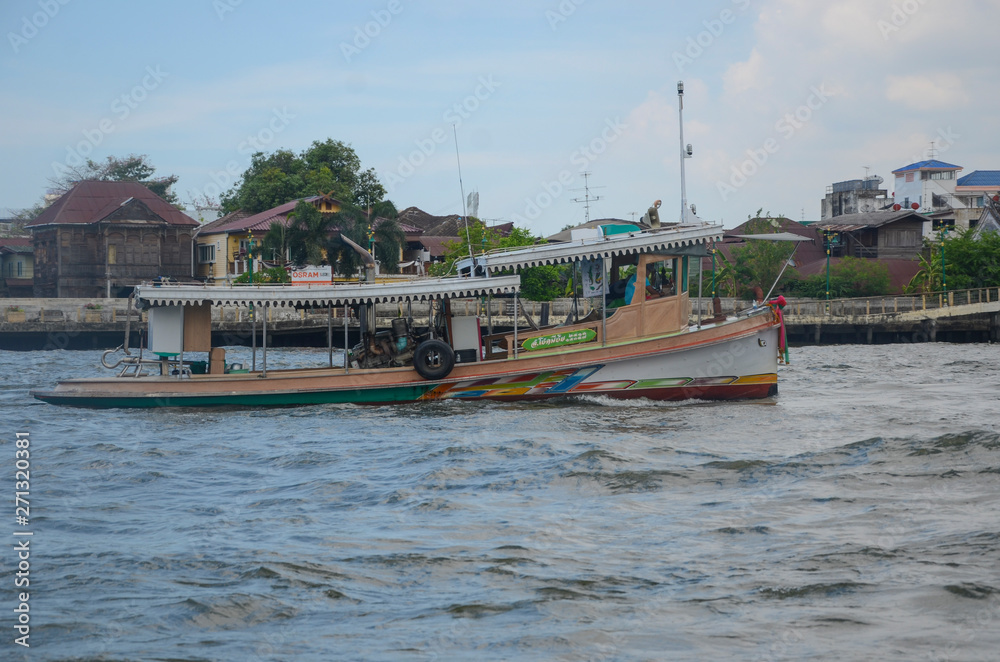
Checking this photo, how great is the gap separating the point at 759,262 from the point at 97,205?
3471 centimetres

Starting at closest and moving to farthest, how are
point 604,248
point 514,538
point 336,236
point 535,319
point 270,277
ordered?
point 514,538
point 604,248
point 535,319
point 270,277
point 336,236

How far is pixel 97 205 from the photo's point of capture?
5241 centimetres

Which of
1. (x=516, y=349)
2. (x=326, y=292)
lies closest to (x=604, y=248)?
(x=516, y=349)

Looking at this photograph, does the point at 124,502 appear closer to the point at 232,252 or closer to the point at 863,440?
the point at 863,440

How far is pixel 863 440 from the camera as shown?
12.7 m

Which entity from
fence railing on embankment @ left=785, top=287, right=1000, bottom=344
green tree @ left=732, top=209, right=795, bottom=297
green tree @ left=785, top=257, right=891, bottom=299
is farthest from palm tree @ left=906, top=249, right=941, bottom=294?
green tree @ left=732, top=209, right=795, bottom=297

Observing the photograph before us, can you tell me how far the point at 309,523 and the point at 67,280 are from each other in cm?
4573

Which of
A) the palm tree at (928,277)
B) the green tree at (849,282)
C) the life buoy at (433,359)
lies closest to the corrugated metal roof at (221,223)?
the green tree at (849,282)

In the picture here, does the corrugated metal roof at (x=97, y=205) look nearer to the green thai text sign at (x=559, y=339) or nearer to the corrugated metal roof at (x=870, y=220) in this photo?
the corrugated metal roof at (x=870, y=220)

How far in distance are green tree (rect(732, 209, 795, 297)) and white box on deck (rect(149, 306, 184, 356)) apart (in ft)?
119

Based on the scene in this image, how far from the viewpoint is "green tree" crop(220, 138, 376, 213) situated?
57.1 m

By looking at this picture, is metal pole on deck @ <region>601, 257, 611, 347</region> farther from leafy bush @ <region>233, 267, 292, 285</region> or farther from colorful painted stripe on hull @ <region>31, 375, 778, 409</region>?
leafy bush @ <region>233, 267, 292, 285</region>

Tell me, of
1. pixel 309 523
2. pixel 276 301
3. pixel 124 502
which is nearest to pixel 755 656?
pixel 309 523

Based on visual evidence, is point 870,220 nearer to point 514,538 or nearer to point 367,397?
point 367,397
